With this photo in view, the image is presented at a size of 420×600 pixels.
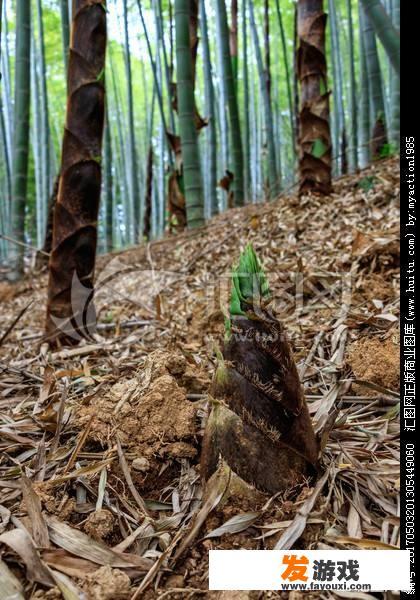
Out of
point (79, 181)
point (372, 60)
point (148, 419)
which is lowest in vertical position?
point (148, 419)

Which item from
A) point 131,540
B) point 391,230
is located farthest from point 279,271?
point 131,540

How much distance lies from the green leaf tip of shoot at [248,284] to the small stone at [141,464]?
32 cm

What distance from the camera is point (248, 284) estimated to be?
89 cm

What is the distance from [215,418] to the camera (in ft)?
2.89

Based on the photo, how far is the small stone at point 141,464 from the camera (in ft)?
3.09

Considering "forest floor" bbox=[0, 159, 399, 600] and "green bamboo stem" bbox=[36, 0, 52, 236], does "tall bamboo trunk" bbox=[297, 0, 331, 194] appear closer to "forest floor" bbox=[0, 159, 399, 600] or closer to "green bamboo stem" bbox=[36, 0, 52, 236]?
"forest floor" bbox=[0, 159, 399, 600]

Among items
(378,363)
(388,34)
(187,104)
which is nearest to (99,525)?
(378,363)

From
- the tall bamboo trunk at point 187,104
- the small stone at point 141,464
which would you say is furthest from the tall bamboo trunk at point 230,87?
the small stone at point 141,464

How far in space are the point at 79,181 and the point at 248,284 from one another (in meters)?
1.24

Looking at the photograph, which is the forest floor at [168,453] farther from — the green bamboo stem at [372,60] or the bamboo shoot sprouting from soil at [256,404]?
the green bamboo stem at [372,60]

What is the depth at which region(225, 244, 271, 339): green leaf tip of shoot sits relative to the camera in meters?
0.89

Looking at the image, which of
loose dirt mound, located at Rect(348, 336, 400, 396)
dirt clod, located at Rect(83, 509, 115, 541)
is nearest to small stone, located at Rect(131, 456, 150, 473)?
dirt clod, located at Rect(83, 509, 115, 541)

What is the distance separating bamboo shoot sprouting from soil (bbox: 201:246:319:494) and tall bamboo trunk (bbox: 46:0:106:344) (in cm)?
116

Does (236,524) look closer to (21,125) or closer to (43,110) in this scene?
(21,125)
